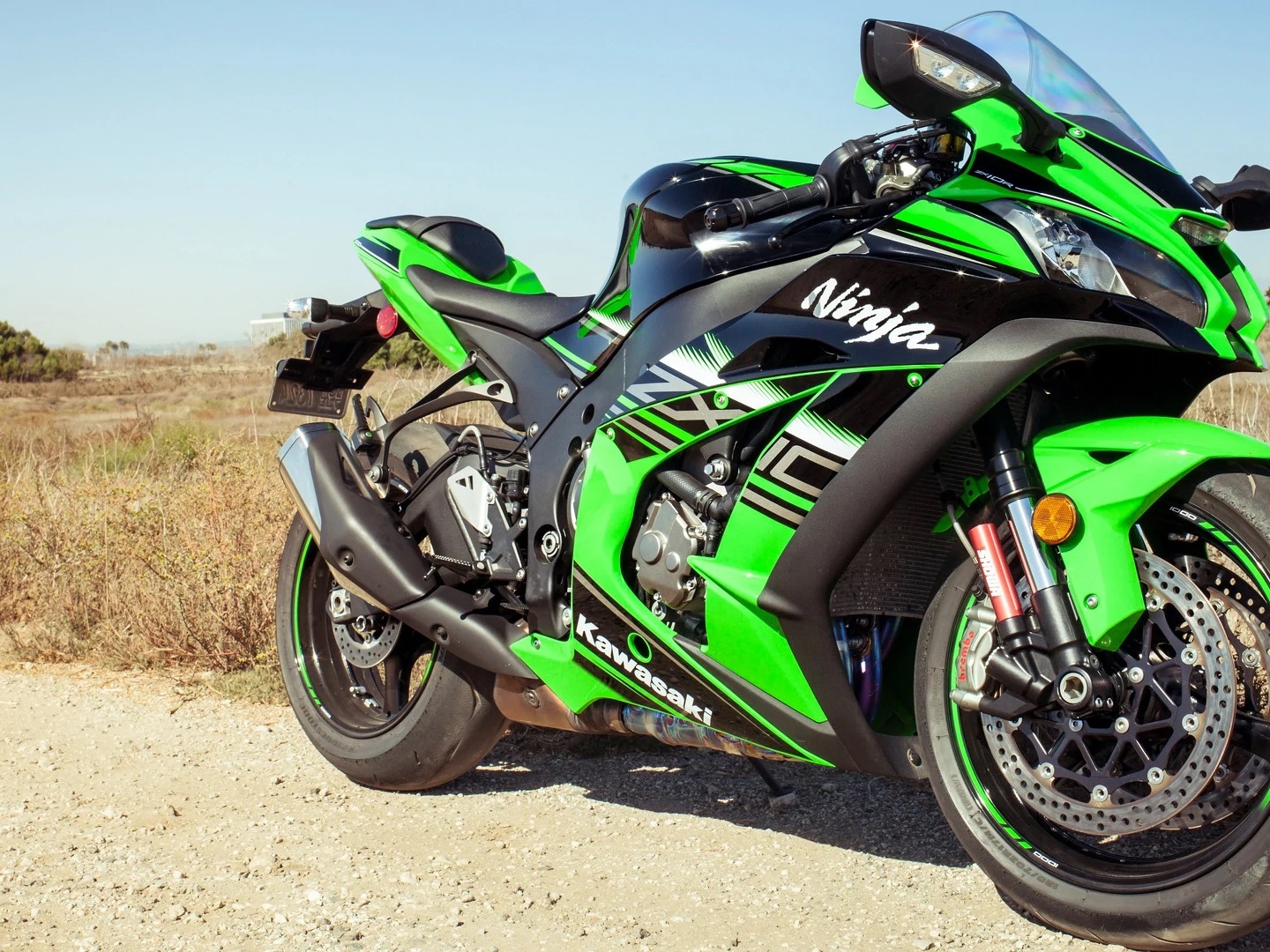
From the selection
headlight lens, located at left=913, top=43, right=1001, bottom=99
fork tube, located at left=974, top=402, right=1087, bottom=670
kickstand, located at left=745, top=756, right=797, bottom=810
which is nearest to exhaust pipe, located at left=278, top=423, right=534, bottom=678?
kickstand, located at left=745, top=756, right=797, bottom=810

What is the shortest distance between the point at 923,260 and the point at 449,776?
229 centimetres

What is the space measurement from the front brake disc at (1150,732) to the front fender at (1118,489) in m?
0.09

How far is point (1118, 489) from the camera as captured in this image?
250 cm

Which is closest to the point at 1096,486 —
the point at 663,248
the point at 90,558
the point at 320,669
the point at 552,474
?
the point at 663,248

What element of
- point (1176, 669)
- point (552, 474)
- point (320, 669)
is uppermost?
point (552, 474)

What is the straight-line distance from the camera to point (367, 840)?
3617 mm

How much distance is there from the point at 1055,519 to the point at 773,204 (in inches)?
37.1

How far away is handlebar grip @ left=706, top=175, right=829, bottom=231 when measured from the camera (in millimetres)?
2904

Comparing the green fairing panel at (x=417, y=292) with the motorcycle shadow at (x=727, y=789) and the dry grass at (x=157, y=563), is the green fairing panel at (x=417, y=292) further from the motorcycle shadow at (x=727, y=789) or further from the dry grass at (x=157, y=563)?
the dry grass at (x=157, y=563)

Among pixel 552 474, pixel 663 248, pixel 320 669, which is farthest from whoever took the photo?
pixel 320 669

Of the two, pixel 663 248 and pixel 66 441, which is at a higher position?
pixel 663 248

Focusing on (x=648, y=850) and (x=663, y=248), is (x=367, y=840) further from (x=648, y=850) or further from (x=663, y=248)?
(x=663, y=248)

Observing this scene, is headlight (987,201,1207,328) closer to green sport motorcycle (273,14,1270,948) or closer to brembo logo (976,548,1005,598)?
green sport motorcycle (273,14,1270,948)

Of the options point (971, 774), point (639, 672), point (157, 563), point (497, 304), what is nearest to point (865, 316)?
point (971, 774)
